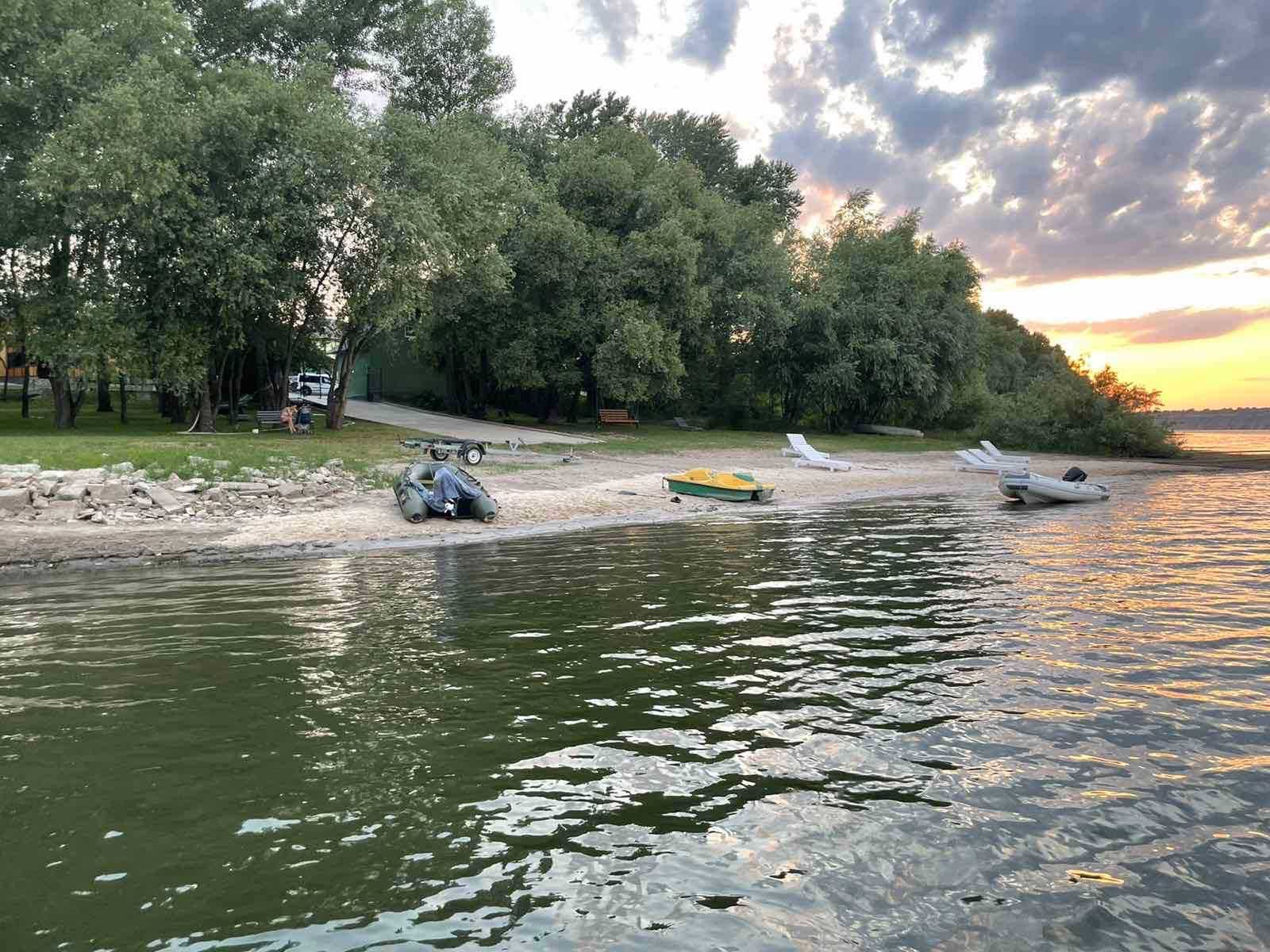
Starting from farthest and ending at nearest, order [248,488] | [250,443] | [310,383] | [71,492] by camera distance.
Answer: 1. [310,383]
2. [250,443]
3. [248,488]
4. [71,492]

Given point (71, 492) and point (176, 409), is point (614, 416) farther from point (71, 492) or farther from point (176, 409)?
point (71, 492)

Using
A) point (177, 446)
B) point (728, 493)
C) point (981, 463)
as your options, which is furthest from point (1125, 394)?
point (177, 446)

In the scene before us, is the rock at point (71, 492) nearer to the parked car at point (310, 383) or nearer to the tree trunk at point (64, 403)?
the tree trunk at point (64, 403)

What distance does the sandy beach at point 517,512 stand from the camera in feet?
50.7

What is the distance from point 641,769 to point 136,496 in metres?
16.9

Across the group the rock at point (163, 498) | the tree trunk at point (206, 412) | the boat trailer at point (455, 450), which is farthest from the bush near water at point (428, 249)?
the rock at point (163, 498)

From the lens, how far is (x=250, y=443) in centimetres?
2644

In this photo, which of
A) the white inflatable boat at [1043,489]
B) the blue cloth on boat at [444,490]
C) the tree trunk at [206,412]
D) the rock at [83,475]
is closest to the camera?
the rock at [83,475]

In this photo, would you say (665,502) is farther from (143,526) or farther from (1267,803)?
(1267,803)

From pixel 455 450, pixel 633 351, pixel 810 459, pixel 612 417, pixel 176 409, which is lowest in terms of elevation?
pixel 455 450

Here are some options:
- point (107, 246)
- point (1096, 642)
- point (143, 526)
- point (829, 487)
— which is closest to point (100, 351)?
point (107, 246)

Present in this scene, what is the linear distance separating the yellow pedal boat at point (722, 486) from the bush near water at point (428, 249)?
14.2m

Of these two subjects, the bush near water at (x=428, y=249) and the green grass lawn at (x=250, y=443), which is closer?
the green grass lawn at (x=250, y=443)

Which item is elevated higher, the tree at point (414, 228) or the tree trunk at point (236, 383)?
the tree at point (414, 228)
